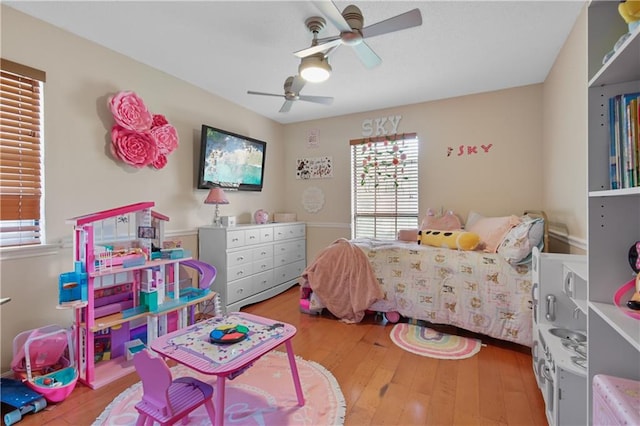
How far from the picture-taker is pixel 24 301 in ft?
6.63

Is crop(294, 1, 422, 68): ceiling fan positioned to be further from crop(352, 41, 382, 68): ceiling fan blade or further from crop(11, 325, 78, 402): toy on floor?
crop(11, 325, 78, 402): toy on floor

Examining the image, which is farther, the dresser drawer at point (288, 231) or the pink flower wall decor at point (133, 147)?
the dresser drawer at point (288, 231)

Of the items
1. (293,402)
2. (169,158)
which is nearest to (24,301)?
(169,158)

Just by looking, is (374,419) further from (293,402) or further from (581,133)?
(581,133)

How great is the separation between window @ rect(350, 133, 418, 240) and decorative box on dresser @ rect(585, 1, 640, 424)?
293 cm

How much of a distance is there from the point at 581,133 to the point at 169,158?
3.58 meters

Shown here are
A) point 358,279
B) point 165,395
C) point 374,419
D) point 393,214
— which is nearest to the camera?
point 165,395

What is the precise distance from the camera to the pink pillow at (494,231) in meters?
2.68

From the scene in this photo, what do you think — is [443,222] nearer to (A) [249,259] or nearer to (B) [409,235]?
(B) [409,235]

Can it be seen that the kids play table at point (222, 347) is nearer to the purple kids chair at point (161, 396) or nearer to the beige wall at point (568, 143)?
the purple kids chair at point (161, 396)

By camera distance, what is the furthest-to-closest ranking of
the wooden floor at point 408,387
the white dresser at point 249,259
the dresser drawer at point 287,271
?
the dresser drawer at point 287,271, the white dresser at point 249,259, the wooden floor at point 408,387

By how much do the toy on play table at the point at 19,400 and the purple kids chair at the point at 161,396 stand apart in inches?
35.1

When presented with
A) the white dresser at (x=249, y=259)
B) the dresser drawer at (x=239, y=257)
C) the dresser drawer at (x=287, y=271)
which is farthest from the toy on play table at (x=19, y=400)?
the dresser drawer at (x=287, y=271)

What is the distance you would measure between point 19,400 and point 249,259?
2039 millimetres
